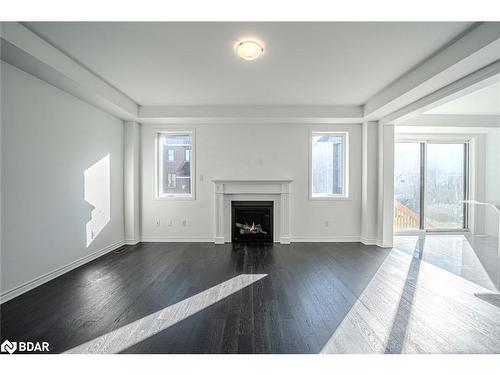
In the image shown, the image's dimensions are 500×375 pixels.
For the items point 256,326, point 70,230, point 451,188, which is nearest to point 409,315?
point 256,326

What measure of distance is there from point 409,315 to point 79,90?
4474 millimetres

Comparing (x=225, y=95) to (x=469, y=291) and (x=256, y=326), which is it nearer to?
(x=256, y=326)

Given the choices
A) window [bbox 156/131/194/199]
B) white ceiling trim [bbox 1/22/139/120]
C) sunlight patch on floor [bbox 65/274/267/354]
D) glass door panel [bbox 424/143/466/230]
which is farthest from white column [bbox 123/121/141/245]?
glass door panel [bbox 424/143/466/230]

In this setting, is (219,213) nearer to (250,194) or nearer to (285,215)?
(250,194)

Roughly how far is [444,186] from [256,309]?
6.19 meters

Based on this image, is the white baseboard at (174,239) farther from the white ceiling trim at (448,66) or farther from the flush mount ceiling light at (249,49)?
the white ceiling trim at (448,66)

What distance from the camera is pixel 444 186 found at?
607cm

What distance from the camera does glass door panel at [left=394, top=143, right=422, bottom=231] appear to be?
19.7 ft

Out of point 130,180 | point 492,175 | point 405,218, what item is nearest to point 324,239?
Result: point 405,218

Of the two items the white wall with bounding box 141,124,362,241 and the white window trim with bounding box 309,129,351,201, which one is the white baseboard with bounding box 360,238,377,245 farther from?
the white window trim with bounding box 309,129,351,201

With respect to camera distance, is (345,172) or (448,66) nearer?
(448,66)

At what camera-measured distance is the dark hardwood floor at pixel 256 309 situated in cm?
179

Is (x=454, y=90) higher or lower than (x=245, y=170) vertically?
higher
